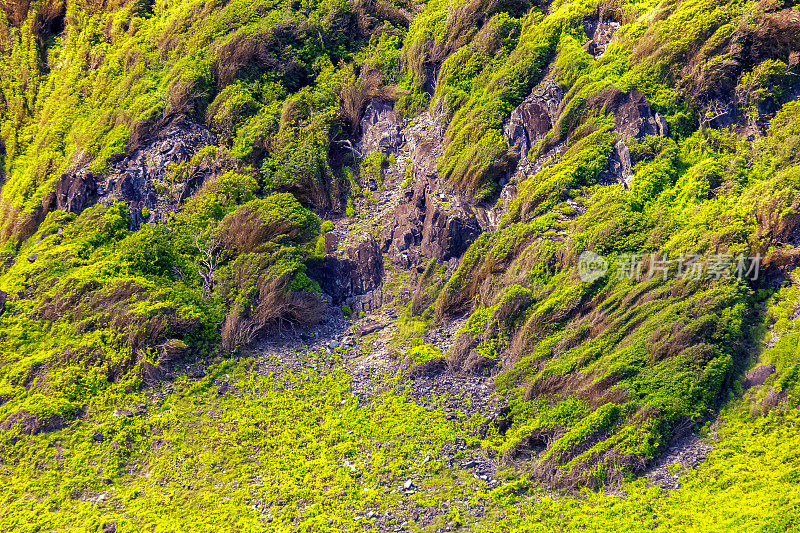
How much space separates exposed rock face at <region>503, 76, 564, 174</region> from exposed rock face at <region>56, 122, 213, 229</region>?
31.5 ft

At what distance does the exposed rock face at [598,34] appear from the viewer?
21516 mm

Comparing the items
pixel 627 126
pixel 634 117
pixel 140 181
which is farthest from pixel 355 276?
pixel 634 117

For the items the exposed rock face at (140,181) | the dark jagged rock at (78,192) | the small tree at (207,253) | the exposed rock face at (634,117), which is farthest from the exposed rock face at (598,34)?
the dark jagged rock at (78,192)

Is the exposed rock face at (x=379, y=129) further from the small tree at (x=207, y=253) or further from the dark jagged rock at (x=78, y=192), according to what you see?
the dark jagged rock at (x=78, y=192)

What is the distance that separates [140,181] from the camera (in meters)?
22.0

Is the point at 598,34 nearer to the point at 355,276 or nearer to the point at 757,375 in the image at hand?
the point at 355,276

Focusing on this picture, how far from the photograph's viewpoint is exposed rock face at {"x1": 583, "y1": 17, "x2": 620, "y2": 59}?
21.5 m

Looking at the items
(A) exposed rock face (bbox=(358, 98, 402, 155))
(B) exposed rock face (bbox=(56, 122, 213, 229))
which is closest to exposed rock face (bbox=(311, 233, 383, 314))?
(A) exposed rock face (bbox=(358, 98, 402, 155))

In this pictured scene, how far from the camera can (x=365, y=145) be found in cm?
2328

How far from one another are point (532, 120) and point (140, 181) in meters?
12.2

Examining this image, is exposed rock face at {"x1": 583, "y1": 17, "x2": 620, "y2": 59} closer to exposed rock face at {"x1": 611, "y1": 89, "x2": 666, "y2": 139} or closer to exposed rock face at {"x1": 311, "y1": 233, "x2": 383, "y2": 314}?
exposed rock face at {"x1": 611, "y1": 89, "x2": 666, "y2": 139}

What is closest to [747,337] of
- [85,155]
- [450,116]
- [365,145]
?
[450,116]

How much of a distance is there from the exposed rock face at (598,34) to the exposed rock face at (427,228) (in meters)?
6.41

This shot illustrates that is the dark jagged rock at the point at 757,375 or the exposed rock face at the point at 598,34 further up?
the exposed rock face at the point at 598,34
